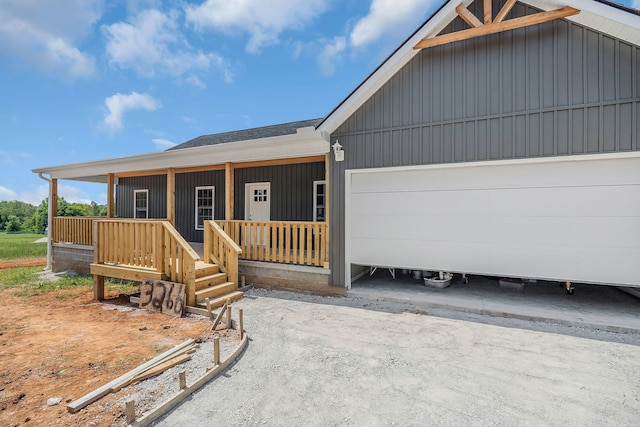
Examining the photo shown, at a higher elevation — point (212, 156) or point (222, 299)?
point (212, 156)

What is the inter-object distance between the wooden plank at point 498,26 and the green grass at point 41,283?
8.08m

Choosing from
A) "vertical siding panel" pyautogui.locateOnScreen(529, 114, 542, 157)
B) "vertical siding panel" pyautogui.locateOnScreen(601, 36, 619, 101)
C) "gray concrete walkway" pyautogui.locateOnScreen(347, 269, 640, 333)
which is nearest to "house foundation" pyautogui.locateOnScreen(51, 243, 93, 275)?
"gray concrete walkway" pyautogui.locateOnScreen(347, 269, 640, 333)

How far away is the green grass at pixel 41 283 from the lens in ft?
22.4

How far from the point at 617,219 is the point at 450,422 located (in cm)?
441

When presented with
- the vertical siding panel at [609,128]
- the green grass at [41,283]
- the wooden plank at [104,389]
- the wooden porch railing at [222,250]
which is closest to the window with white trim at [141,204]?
the green grass at [41,283]

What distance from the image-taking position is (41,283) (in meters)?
7.53

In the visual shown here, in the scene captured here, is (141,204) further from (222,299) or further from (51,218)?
(222,299)

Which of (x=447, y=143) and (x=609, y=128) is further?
(x=447, y=143)

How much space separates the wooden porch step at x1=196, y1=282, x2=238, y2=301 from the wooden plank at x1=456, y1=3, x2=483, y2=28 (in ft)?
20.7

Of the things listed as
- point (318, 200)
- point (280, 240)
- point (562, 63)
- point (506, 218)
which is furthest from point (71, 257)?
point (562, 63)

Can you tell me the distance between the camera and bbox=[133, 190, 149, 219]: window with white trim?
460 inches

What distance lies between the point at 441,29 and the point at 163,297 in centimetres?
684

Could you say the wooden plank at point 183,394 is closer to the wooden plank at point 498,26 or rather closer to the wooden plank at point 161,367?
the wooden plank at point 161,367

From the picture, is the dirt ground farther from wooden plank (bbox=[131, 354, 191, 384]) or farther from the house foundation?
the house foundation
